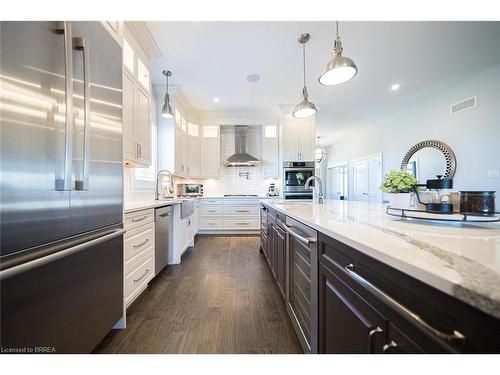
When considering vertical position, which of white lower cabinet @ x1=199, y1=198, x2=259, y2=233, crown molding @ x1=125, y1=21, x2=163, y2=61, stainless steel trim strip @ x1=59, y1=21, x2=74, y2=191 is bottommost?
white lower cabinet @ x1=199, y1=198, x2=259, y2=233

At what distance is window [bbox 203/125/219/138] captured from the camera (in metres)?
5.06

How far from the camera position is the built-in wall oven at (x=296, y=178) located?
4.77m

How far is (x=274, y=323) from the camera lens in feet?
5.07

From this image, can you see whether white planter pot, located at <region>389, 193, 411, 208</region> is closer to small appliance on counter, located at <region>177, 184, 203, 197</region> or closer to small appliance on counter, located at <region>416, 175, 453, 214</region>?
small appliance on counter, located at <region>416, 175, 453, 214</region>

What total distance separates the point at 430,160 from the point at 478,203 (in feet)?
14.5

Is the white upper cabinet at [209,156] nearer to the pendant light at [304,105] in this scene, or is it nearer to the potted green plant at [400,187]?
the pendant light at [304,105]

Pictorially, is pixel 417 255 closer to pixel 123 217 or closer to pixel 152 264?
pixel 123 217

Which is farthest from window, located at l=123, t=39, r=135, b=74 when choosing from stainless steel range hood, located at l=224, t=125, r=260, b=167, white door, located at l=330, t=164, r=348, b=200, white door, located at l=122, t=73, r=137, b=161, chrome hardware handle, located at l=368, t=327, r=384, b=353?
white door, located at l=330, t=164, r=348, b=200

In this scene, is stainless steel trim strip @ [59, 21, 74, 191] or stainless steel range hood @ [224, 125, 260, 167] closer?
stainless steel trim strip @ [59, 21, 74, 191]

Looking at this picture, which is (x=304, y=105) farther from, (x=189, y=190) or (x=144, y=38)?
(x=189, y=190)

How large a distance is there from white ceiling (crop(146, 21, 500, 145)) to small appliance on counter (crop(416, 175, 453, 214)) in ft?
7.60

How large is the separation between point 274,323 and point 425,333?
1.34m

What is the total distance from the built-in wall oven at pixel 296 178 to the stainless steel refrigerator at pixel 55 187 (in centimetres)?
395

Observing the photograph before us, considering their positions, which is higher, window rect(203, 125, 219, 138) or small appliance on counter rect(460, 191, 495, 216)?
window rect(203, 125, 219, 138)
